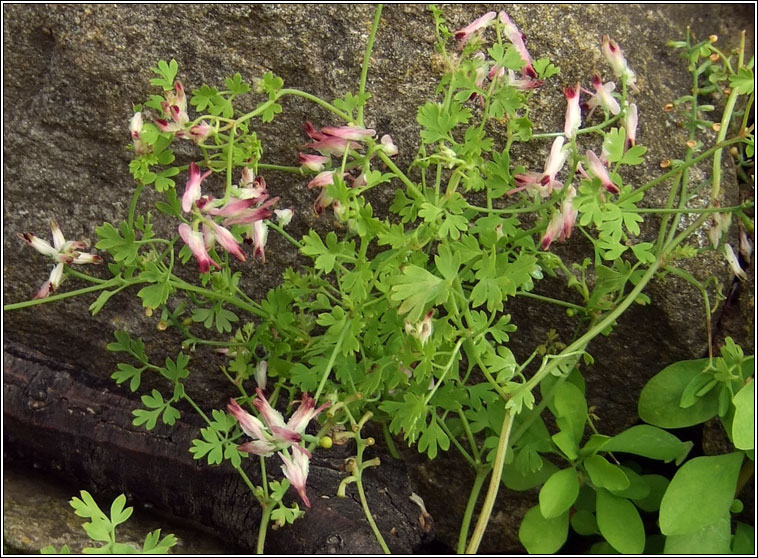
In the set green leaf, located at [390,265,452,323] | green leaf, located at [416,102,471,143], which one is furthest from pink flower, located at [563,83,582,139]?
green leaf, located at [390,265,452,323]

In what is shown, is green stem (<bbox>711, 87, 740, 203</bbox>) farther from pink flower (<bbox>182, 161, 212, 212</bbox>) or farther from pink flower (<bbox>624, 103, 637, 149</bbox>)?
pink flower (<bbox>182, 161, 212, 212</bbox>)

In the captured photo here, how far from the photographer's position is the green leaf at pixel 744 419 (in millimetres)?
1116

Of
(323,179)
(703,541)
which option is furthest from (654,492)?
(323,179)

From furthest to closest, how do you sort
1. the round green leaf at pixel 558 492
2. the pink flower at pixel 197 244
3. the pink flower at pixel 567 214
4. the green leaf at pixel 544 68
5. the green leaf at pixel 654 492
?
the green leaf at pixel 654 492 → the round green leaf at pixel 558 492 → the green leaf at pixel 544 68 → the pink flower at pixel 567 214 → the pink flower at pixel 197 244

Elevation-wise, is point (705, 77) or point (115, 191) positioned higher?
point (705, 77)

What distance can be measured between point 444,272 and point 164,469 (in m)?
0.76

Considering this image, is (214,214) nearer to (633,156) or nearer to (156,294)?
(156,294)

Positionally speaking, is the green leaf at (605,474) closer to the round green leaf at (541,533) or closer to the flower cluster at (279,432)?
the round green leaf at (541,533)

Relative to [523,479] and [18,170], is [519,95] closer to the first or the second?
[523,479]

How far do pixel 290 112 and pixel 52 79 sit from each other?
18.6 inches

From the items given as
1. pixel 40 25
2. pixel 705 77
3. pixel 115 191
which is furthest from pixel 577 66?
pixel 40 25

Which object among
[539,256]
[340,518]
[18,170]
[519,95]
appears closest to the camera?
[519,95]

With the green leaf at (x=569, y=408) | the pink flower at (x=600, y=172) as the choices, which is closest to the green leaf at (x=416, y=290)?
the pink flower at (x=600, y=172)

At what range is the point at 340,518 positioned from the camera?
1.23 meters
